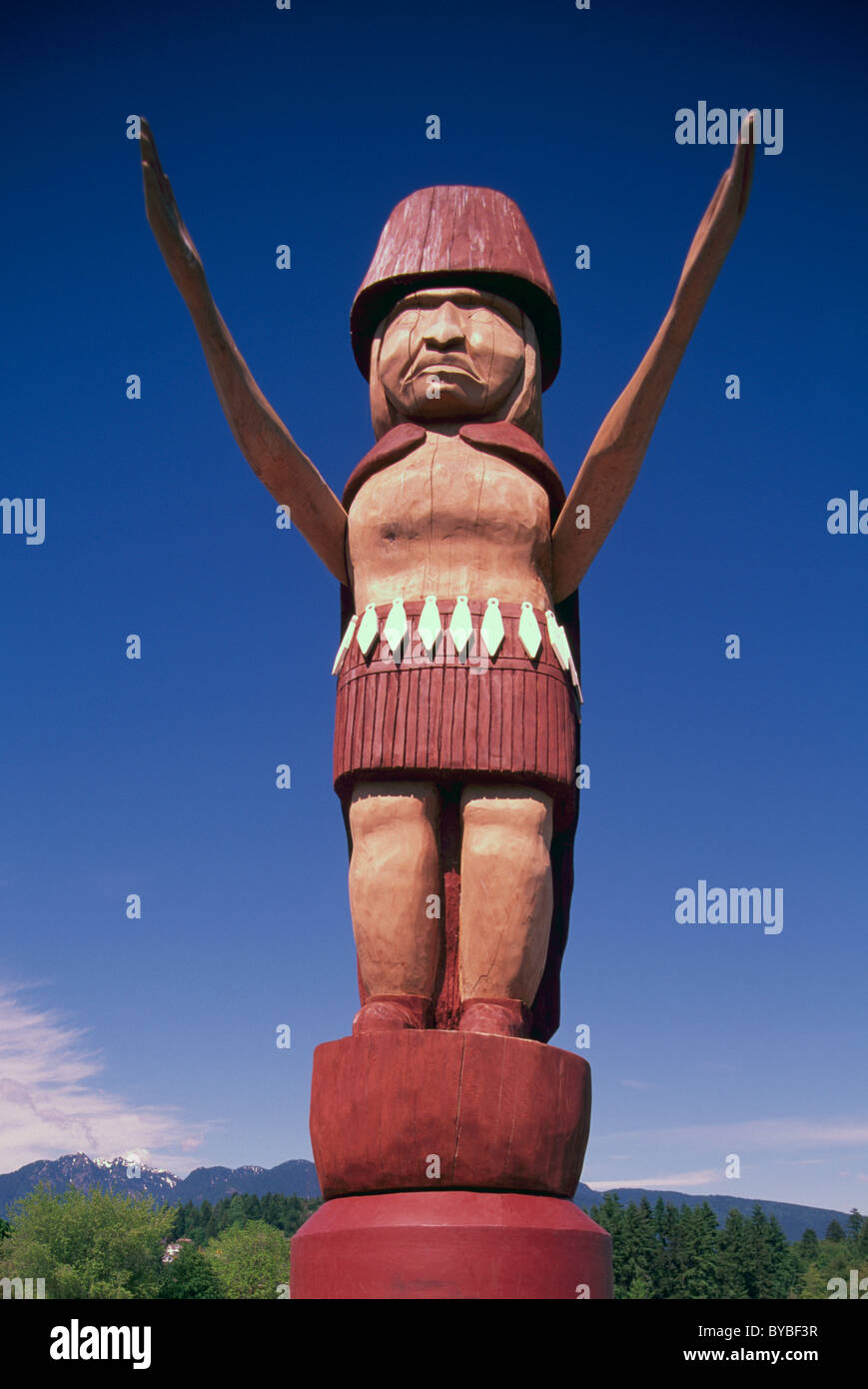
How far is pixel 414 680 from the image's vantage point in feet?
23.1

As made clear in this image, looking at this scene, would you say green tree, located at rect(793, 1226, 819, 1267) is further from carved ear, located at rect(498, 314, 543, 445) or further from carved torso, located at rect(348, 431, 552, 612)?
carved torso, located at rect(348, 431, 552, 612)

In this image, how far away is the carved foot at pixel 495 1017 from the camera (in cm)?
646

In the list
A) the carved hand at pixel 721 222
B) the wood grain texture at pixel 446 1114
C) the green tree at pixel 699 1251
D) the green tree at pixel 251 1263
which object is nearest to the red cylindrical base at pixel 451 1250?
the wood grain texture at pixel 446 1114

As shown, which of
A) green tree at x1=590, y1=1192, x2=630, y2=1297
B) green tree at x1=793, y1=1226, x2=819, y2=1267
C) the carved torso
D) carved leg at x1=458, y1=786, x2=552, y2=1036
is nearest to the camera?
carved leg at x1=458, y1=786, x2=552, y2=1036

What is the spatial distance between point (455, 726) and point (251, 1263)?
1355 inches

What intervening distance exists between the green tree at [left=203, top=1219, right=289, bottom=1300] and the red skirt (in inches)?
1283

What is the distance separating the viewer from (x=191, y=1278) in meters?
35.4

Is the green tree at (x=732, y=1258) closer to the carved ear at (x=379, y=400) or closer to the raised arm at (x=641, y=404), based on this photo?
the raised arm at (x=641, y=404)

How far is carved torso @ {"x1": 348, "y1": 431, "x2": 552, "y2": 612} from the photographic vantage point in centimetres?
734

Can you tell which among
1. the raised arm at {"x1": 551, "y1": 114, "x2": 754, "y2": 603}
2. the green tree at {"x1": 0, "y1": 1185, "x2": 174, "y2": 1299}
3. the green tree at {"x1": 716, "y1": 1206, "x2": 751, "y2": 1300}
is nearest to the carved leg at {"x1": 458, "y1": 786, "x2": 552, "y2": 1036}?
the raised arm at {"x1": 551, "y1": 114, "x2": 754, "y2": 603}

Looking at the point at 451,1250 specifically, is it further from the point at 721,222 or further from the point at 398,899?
the point at 721,222

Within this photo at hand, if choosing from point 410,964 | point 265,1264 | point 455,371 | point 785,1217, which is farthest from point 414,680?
point 785,1217
